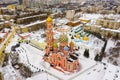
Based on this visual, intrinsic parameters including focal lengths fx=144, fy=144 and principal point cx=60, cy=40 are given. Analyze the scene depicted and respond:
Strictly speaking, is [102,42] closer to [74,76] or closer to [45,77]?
[74,76]

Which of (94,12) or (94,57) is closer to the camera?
(94,57)

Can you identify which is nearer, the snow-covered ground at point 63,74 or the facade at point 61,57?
the snow-covered ground at point 63,74

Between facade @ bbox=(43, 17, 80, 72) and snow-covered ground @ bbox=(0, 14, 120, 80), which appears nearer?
snow-covered ground @ bbox=(0, 14, 120, 80)

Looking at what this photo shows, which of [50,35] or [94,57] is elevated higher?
[50,35]

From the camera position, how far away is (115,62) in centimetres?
2225

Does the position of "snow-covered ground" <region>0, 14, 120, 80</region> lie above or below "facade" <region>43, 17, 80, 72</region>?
below

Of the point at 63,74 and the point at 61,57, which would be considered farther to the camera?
the point at 61,57

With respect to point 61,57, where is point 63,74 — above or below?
below

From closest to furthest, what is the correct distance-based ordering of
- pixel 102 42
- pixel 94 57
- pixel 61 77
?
pixel 61 77 < pixel 94 57 < pixel 102 42

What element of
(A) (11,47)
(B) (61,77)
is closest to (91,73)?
(B) (61,77)

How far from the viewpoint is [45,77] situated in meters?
18.5

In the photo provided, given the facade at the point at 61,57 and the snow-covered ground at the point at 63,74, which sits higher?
the facade at the point at 61,57

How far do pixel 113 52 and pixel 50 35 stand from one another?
11.7 m

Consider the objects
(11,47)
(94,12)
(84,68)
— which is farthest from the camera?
(94,12)
